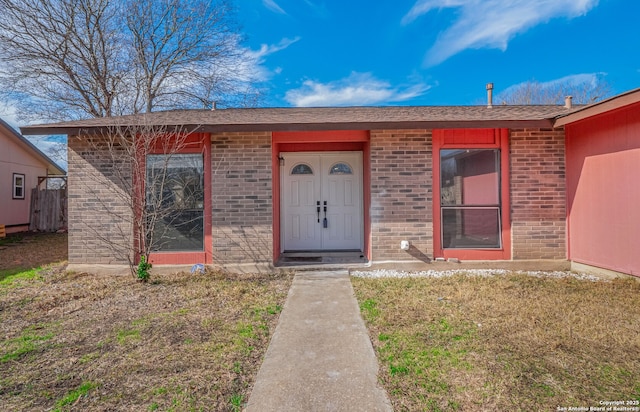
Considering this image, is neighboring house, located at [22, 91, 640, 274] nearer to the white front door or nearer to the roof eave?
the roof eave

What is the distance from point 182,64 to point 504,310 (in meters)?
17.8

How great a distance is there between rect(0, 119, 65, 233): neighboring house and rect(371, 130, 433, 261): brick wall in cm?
1520

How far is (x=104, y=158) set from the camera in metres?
6.11

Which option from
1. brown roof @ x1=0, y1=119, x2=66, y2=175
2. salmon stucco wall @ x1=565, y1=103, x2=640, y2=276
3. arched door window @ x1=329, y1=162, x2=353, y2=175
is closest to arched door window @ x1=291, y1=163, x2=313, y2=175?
arched door window @ x1=329, y1=162, x2=353, y2=175

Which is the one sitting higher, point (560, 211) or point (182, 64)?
point (182, 64)

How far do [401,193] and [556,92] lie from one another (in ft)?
64.5

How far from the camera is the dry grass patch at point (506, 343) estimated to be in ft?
7.50

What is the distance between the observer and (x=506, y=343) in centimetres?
306

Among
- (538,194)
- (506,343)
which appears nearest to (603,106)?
(538,194)

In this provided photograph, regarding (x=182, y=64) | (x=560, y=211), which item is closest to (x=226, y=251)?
(x=560, y=211)

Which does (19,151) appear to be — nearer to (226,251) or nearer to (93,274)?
(93,274)

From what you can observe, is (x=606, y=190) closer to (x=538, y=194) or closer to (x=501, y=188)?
(x=538, y=194)

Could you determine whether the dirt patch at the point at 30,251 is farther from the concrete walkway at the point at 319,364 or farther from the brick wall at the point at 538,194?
the brick wall at the point at 538,194

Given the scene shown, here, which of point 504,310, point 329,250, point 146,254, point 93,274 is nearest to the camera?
point 504,310
